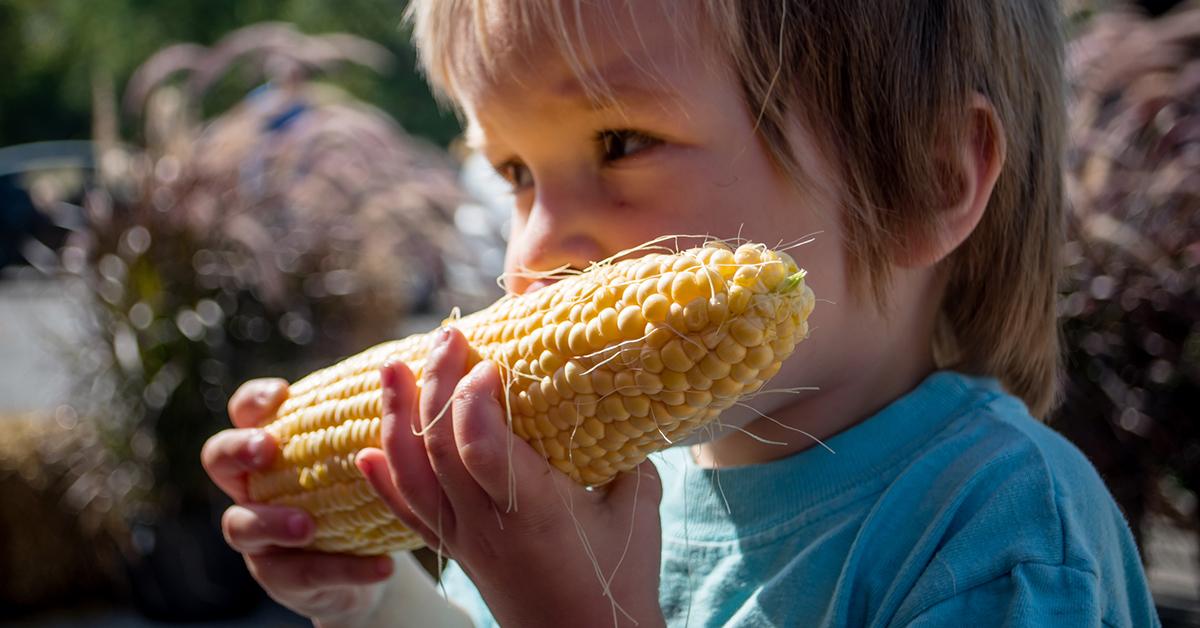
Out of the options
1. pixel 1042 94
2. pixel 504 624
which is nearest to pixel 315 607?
pixel 504 624

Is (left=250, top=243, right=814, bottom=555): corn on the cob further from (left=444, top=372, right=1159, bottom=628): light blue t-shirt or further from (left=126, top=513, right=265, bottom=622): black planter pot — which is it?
(left=126, top=513, right=265, bottom=622): black planter pot

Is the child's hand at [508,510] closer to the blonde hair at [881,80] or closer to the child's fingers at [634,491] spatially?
the child's fingers at [634,491]

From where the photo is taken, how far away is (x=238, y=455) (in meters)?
1.73

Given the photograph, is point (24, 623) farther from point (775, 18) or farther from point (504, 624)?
point (775, 18)

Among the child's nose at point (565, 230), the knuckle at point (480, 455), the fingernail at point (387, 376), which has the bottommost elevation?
the knuckle at point (480, 455)

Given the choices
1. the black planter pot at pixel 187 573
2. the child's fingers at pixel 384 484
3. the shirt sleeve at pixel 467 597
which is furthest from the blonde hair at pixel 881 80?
the black planter pot at pixel 187 573

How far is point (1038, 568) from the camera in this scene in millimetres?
1288

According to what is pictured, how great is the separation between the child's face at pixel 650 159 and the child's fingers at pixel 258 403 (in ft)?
1.82

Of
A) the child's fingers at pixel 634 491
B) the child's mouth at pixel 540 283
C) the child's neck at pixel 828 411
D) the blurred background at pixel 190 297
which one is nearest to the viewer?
the child's fingers at pixel 634 491

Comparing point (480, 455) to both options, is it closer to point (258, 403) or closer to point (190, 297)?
point (258, 403)

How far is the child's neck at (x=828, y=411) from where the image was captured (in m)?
1.62

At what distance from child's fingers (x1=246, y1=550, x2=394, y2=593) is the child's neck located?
0.63 m

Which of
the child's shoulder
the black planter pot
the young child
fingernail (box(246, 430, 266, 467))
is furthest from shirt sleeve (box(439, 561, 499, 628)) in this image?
the black planter pot

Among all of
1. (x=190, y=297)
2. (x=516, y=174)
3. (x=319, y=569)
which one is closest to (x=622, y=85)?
(x=516, y=174)
